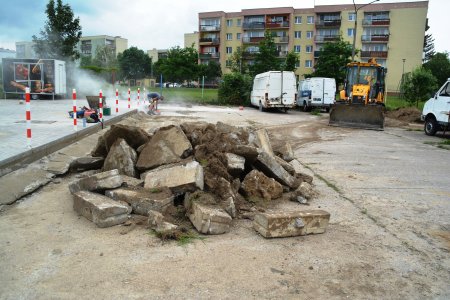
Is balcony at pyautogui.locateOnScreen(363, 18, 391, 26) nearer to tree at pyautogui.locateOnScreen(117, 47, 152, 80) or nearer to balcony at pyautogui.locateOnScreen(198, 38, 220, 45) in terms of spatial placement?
balcony at pyautogui.locateOnScreen(198, 38, 220, 45)

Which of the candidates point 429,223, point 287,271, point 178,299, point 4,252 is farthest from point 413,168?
point 4,252

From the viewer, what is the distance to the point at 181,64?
61.7m

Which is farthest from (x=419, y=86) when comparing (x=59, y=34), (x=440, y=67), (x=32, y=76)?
(x=440, y=67)

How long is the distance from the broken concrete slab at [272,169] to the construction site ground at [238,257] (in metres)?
0.50

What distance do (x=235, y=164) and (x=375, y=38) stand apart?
67.1 meters

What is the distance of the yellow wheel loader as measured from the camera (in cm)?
1759

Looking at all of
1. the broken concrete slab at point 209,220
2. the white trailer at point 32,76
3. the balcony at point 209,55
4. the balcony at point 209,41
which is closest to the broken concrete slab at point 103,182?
the broken concrete slab at point 209,220

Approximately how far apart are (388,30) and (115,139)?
2651 inches

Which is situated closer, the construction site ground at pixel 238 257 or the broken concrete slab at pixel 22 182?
the construction site ground at pixel 238 257

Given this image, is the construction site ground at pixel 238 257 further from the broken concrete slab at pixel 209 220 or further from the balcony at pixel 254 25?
the balcony at pixel 254 25

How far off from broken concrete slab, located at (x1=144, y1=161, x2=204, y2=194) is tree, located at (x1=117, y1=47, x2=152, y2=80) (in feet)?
290

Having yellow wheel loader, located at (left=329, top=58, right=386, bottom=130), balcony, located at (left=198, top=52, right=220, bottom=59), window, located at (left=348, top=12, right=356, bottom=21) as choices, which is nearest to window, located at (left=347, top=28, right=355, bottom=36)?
window, located at (left=348, top=12, right=356, bottom=21)

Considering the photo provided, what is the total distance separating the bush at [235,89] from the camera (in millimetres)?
33438

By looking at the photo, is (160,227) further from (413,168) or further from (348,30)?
(348,30)
